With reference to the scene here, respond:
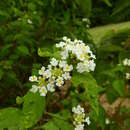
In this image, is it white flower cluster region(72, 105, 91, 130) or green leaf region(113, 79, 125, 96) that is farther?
green leaf region(113, 79, 125, 96)

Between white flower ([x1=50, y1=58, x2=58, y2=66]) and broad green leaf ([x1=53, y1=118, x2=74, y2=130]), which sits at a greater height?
white flower ([x1=50, y1=58, x2=58, y2=66])

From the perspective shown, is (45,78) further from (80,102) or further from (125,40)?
(125,40)

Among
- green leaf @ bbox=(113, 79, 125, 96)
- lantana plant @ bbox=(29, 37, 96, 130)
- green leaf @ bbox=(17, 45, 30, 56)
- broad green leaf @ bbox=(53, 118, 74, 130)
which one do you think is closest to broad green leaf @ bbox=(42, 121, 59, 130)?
broad green leaf @ bbox=(53, 118, 74, 130)

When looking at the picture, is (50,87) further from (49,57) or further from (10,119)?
(49,57)

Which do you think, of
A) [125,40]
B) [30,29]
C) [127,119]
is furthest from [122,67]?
[30,29]

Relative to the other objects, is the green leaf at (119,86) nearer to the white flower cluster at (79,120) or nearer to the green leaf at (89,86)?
the white flower cluster at (79,120)

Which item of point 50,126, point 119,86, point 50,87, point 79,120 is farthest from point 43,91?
point 119,86

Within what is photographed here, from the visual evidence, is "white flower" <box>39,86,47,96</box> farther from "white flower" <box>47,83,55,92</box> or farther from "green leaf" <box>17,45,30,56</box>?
"green leaf" <box>17,45,30,56</box>

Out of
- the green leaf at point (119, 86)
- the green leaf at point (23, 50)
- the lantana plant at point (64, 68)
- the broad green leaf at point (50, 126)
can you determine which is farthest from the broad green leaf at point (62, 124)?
the green leaf at point (23, 50)
